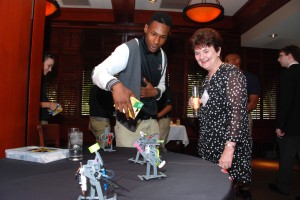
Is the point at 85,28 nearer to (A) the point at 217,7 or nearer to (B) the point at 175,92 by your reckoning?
(B) the point at 175,92

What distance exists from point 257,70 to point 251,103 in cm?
347

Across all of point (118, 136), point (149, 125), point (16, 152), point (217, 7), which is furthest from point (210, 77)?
point (217, 7)

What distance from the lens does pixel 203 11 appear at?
3740mm

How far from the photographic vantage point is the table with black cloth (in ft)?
2.68

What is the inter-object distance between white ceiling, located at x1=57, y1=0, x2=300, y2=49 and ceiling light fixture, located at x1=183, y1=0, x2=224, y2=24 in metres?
1.32

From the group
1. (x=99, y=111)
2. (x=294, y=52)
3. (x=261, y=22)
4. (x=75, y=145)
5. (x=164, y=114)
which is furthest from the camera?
(x=261, y=22)

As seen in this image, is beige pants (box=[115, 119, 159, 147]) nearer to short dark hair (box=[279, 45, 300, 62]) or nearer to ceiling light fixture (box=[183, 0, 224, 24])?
short dark hair (box=[279, 45, 300, 62])

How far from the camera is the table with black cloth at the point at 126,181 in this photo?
2.68 ft

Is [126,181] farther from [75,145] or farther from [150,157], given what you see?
[75,145]

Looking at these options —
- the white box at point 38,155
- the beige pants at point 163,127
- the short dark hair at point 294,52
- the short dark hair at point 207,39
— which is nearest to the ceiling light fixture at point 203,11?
the short dark hair at point 294,52

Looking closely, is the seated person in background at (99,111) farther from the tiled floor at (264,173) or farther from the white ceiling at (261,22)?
the white ceiling at (261,22)

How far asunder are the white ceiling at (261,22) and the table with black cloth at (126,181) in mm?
4134

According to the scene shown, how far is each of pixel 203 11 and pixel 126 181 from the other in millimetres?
3213

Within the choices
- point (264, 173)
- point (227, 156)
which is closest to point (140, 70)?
point (227, 156)
